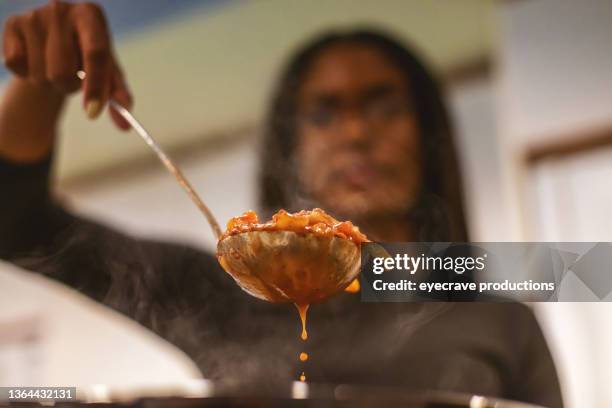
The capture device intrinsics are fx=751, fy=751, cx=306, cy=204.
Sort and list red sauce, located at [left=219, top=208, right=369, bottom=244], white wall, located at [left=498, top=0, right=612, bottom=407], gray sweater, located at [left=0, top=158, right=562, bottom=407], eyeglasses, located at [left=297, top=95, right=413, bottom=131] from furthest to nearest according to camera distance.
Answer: white wall, located at [left=498, top=0, right=612, bottom=407] < eyeglasses, located at [left=297, top=95, right=413, bottom=131] < gray sweater, located at [left=0, top=158, right=562, bottom=407] < red sauce, located at [left=219, top=208, right=369, bottom=244]

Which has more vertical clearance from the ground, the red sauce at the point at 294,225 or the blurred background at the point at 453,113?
the blurred background at the point at 453,113

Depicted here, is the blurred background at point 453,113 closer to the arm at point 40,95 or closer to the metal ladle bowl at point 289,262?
the arm at point 40,95

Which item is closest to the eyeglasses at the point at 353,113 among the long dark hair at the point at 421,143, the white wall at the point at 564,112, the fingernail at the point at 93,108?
the long dark hair at the point at 421,143

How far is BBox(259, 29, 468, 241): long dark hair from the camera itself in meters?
0.87

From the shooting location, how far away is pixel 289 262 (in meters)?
0.48

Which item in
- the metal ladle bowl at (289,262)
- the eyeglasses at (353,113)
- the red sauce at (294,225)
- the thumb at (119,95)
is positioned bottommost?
the metal ladle bowl at (289,262)

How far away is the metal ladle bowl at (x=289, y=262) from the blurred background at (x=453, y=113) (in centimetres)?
56

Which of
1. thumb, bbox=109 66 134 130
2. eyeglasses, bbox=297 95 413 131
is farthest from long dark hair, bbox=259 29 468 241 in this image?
thumb, bbox=109 66 134 130

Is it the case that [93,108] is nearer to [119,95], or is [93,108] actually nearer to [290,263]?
[119,95]

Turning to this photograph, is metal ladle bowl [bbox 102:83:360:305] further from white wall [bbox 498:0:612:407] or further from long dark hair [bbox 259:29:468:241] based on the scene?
white wall [bbox 498:0:612:407]

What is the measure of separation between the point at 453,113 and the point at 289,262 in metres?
1.16

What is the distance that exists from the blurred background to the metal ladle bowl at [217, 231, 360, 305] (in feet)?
1.84

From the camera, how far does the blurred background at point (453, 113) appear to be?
1209 millimetres

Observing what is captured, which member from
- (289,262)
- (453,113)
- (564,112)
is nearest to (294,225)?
(289,262)
